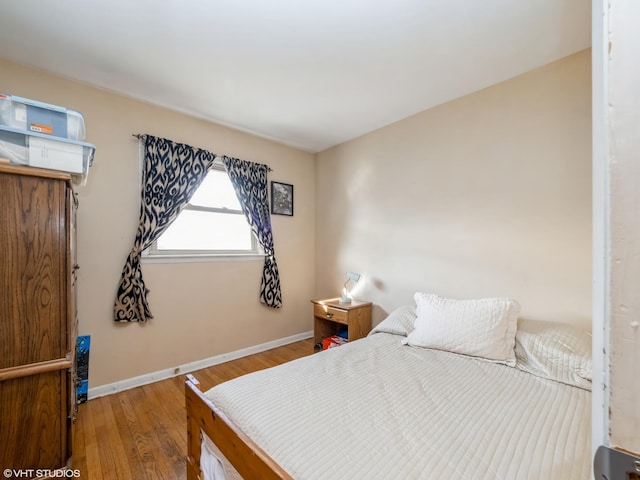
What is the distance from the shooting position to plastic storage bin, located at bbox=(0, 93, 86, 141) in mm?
1387

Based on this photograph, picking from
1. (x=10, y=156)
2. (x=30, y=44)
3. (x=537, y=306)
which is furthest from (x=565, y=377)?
(x=30, y=44)

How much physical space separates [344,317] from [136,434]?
1.80m

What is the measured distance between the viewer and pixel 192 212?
282 centimetres

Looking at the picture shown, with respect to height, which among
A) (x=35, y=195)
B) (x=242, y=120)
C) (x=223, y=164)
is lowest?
(x=35, y=195)

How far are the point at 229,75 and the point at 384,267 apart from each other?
2.22m

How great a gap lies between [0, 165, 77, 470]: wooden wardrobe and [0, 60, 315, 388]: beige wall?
0.95 metres

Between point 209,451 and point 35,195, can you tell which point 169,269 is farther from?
point 209,451

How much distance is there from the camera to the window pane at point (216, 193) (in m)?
2.88

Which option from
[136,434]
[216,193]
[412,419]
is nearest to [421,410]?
[412,419]

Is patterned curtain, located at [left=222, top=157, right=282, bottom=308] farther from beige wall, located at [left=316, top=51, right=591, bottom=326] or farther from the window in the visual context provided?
beige wall, located at [left=316, top=51, right=591, bottom=326]

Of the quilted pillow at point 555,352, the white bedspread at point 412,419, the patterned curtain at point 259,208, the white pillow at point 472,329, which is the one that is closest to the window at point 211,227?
the patterned curtain at point 259,208

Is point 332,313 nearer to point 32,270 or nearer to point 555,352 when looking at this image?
point 555,352

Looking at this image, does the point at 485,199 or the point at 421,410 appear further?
the point at 485,199

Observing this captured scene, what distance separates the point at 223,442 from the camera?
3.70 feet
